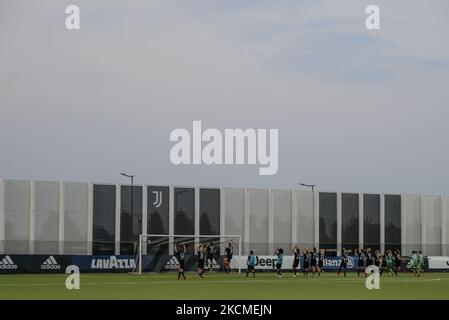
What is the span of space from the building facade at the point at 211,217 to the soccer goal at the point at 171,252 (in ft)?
53.5

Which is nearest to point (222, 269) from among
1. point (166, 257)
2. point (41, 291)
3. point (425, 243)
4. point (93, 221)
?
point (166, 257)

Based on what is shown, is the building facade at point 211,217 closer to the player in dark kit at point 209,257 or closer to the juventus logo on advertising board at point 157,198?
the juventus logo on advertising board at point 157,198

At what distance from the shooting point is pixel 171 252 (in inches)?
2357

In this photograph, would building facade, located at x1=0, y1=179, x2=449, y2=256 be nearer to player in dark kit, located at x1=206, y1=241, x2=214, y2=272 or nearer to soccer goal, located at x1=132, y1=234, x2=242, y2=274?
soccer goal, located at x1=132, y1=234, x2=242, y2=274

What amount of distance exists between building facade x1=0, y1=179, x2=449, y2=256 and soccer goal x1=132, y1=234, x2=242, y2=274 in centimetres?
1629

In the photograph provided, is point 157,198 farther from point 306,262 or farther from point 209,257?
point 306,262

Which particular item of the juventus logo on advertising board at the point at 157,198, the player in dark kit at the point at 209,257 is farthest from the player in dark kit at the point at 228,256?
the juventus logo on advertising board at the point at 157,198

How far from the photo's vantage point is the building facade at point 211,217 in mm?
77750

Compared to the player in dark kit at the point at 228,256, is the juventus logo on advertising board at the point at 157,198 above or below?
above

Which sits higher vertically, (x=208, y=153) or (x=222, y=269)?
(x=208, y=153)

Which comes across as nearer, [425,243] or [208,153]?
[208,153]

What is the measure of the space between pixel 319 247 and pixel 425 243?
441 inches

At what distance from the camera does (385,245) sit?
88.4 m
